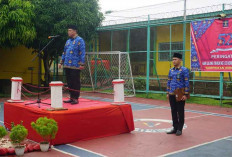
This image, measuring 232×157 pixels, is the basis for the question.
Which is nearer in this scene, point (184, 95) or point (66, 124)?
point (66, 124)

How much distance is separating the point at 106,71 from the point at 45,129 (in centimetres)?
1180

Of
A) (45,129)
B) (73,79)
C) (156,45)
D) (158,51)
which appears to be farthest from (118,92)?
(156,45)

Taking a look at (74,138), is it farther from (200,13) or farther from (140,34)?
(140,34)

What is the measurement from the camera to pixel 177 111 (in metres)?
7.23

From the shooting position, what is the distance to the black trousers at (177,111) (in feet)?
23.1

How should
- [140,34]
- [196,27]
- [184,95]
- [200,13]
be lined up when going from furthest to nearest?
[140,34] → [200,13] → [196,27] → [184,95]

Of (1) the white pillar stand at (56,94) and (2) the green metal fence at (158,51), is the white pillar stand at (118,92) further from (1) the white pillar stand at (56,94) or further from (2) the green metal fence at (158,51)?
(2) the green metal fence at (158,51)

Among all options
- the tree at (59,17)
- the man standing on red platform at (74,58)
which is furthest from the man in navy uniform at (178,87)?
the tree at (59,17)

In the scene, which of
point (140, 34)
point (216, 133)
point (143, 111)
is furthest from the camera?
point (140, 34)

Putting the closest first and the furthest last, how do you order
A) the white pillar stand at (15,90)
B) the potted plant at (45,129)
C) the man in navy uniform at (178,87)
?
the potted plant at (45,129) → the man in navy uniform at (178,87) → the white pillar stand at (15,90)

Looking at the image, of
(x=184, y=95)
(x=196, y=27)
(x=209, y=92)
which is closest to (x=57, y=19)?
(x=196, y=27)

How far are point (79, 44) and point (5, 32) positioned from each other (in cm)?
725

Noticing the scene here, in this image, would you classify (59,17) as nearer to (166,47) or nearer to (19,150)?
(166,47)

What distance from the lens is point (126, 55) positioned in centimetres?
1590
